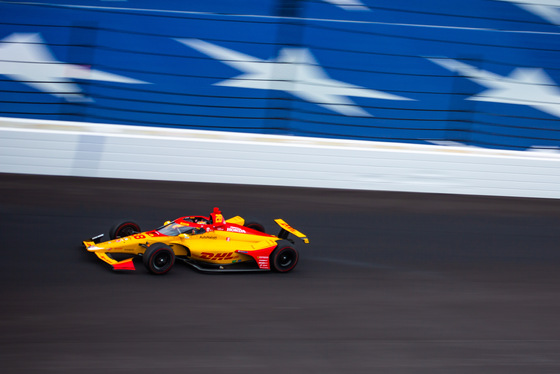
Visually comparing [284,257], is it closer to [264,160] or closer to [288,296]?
[288,296]

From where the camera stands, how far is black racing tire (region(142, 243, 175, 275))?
4852 mm

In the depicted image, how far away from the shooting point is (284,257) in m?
5.33

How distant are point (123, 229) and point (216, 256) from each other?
878mm

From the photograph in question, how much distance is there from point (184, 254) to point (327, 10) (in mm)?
9357

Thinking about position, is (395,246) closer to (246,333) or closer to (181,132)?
(246,333)

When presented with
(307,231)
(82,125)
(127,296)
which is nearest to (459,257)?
(307,231)

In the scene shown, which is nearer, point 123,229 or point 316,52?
point 123,229

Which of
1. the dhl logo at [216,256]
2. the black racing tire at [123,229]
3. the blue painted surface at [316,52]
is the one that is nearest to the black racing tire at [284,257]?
the dhl logo at [216,256]

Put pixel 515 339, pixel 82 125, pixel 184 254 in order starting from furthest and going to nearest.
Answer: pixel 82 125, pixel 184 254, pixel 515 339

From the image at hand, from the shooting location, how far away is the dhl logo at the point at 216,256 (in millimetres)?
5176

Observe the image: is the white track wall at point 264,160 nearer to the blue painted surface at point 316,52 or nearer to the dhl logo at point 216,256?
the blue painted surface at point 316,52

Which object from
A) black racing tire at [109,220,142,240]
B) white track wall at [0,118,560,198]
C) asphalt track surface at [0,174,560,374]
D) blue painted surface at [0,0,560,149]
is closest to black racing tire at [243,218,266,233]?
asphalt track surface at [0,174,560,374]

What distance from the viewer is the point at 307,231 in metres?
6.61

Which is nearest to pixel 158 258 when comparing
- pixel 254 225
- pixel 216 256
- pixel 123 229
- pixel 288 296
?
pixel 216 256
